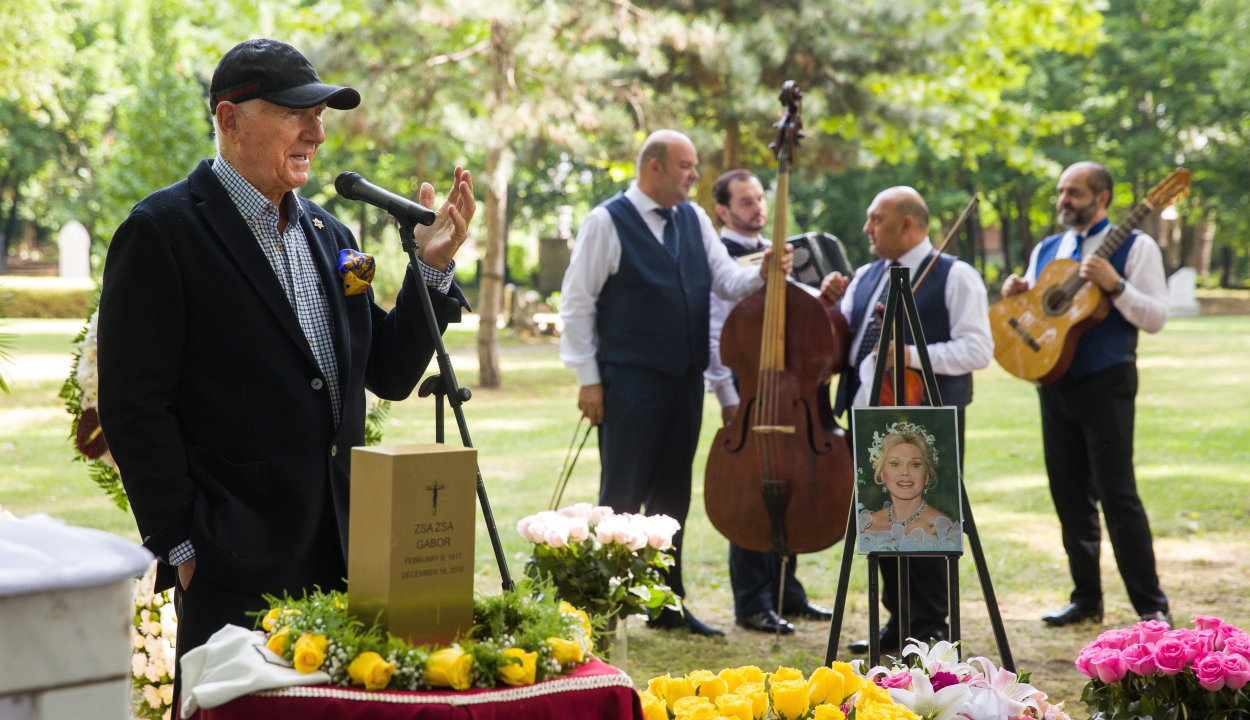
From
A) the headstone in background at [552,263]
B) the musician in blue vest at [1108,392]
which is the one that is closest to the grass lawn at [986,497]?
the musician in blue vest at [1108,392]

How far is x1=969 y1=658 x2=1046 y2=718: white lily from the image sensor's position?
1945 millimetres

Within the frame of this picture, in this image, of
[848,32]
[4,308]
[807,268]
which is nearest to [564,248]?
[848,32]

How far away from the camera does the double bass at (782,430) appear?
4.00 metres

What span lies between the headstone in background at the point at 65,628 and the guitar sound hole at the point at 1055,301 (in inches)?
165

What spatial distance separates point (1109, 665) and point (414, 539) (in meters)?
1.61

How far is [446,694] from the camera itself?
1.48 m

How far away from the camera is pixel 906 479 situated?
2.59 metres

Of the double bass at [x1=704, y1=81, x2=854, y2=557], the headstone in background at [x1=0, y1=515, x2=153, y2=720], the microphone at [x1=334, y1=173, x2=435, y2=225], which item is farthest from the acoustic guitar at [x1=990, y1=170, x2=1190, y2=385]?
the headstone in background at [x1=0, y1=515, x2=153, y2=720]

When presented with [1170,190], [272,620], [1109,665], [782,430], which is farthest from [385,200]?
[1170,190]

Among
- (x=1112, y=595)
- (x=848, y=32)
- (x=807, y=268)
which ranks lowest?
(x=1112, y=595)

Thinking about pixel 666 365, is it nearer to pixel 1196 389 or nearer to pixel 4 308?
pixel 4 308

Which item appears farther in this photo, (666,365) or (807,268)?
(807,268)

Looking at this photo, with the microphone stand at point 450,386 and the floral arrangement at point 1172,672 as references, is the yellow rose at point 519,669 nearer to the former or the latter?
the microphone stand at point 450,386

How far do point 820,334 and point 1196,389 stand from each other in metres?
11.8
